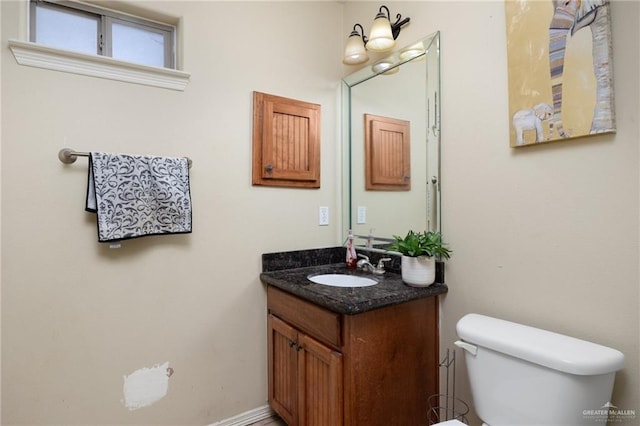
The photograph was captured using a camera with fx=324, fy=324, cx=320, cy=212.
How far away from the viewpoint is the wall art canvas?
104 centimetres

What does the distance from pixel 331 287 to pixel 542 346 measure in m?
0.82

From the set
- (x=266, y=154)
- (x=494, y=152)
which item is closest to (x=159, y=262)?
(x=266, y=154)

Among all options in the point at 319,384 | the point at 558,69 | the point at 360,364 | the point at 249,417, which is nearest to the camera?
the point at 558,69

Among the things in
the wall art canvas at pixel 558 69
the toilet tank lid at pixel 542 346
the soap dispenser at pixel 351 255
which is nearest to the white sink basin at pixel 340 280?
the soap dispenser at pixel 351 255

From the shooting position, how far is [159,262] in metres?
1.58

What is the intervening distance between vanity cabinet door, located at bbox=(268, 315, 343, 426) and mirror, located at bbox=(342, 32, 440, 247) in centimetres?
75

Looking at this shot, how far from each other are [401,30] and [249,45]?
85cm

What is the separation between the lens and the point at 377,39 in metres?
1.73

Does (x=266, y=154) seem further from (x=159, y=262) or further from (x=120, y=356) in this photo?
(x=120, y=356)

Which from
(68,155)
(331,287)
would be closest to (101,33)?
(68,155)

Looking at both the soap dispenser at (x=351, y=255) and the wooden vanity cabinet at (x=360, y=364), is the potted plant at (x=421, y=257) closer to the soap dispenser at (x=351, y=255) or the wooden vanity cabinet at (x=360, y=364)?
the wooden vanity cabinet at (x=360, y=364)

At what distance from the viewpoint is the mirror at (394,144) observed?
1626mm

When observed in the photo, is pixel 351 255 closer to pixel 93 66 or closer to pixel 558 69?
pixel 558 69

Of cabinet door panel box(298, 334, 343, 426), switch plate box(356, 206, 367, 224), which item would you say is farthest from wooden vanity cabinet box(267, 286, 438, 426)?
switch plate box(356, 206, 367, 224)
